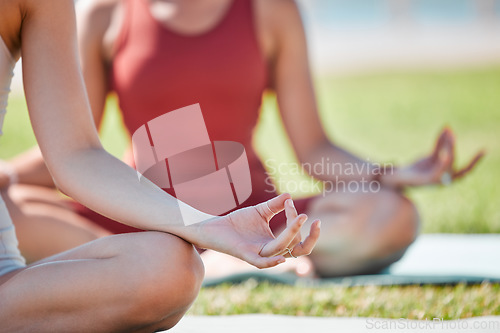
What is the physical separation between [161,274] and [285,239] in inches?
11.4

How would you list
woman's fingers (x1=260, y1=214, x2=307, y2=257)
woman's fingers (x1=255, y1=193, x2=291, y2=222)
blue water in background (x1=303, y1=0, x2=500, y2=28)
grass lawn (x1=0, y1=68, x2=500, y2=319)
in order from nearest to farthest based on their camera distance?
woman's fingers (x1=260, y1=214, x2=307, y2=257)
woman's fingers (x1=255, y1=193, x2=291, y2=222)
grass lawn (x1=0, y1=68, x2=500, y2=319)
blue water in background (x1=303, y1=0, x2=500, y2=28)

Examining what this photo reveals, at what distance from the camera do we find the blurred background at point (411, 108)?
16.8ft

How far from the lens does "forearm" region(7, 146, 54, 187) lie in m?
2.79

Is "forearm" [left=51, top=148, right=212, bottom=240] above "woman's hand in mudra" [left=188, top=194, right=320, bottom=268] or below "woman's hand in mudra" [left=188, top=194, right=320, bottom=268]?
above

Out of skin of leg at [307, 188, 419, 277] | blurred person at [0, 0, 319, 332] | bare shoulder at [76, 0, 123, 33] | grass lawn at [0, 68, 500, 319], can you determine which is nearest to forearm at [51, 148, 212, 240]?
blurred person at [0, 0, 319, 332]

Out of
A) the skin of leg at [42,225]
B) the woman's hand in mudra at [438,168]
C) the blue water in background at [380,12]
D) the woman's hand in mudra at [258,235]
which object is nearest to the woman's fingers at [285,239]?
the woman's hand in mudra at [258,235]

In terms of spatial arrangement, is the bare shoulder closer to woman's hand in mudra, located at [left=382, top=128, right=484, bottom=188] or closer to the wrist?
the wrist

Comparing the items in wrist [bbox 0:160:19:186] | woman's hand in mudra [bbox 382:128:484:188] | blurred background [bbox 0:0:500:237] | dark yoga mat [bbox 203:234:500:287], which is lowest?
blurred background [bbox 0:0:500:237]

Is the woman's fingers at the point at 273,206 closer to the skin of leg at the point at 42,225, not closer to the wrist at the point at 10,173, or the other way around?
the skin of leg at the point at 42,225

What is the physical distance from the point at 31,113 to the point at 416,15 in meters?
24.3

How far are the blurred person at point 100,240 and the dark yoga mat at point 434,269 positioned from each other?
1.13 meters

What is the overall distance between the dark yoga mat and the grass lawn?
0.04 m

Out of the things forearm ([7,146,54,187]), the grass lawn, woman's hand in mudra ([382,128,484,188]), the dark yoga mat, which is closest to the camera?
the grass lawn

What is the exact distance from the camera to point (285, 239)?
133 centimetres
